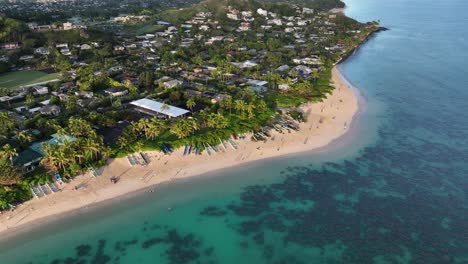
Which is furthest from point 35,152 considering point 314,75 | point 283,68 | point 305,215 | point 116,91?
point 283,68

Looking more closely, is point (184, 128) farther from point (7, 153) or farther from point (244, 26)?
point (244, 26)

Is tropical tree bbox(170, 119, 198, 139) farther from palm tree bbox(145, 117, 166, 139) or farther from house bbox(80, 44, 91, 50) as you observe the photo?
house bbox(80, 44, 91, 50)

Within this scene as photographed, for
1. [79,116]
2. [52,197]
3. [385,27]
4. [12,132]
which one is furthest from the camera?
[385,27]

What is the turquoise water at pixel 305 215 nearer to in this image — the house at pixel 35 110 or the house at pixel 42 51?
the house at pixel 35 110

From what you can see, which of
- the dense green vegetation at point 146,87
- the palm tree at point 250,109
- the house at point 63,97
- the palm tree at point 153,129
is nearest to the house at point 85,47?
the dense green vegetation at point 146,87

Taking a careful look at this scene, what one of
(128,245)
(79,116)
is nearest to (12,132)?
Answer: (79,116)

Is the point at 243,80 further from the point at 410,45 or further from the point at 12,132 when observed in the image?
the point at 410,45
